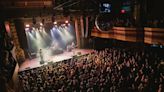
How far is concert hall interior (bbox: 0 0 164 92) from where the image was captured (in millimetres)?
9617

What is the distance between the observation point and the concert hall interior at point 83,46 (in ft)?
31.6

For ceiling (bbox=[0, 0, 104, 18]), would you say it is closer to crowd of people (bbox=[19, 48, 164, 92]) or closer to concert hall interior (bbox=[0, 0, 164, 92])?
concert hall interior (bbox=[0, 0, 164, 92])

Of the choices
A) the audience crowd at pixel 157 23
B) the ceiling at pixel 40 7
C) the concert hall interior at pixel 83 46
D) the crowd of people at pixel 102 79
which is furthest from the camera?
the audience crowd at pixel 157 23

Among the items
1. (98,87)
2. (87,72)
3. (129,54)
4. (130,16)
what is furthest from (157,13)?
(98,87)

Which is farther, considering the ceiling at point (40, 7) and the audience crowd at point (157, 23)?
the audience crowd at point (157, 23)

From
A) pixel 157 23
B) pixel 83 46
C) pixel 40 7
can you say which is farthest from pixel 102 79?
pixel 83 46

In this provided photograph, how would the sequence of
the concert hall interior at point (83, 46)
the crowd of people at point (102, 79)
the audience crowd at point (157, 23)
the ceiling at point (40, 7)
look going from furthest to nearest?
the audience crowd at point (157, 23), the ceiling at point (40, 7), the concert hall interior at point (83, 46), the crowd of people at point (102, 79)

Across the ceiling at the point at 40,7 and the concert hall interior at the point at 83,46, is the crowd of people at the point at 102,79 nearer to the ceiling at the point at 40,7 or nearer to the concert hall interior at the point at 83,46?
the concert hall interior at the point at 83,46

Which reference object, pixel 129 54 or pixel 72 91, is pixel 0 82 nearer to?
pixel 72 91

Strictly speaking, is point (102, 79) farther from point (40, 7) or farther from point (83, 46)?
point (83, 46)

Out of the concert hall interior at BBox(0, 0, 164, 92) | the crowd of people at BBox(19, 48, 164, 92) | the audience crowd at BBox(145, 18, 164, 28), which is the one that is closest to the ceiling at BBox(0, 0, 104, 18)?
the concert hall interior at BBox(0, 0, 164, 92)

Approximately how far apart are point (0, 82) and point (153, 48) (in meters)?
12.3

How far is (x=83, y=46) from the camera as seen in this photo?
2314 cm

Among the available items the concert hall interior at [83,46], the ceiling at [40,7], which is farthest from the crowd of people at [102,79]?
the ceiling at [40,7]
